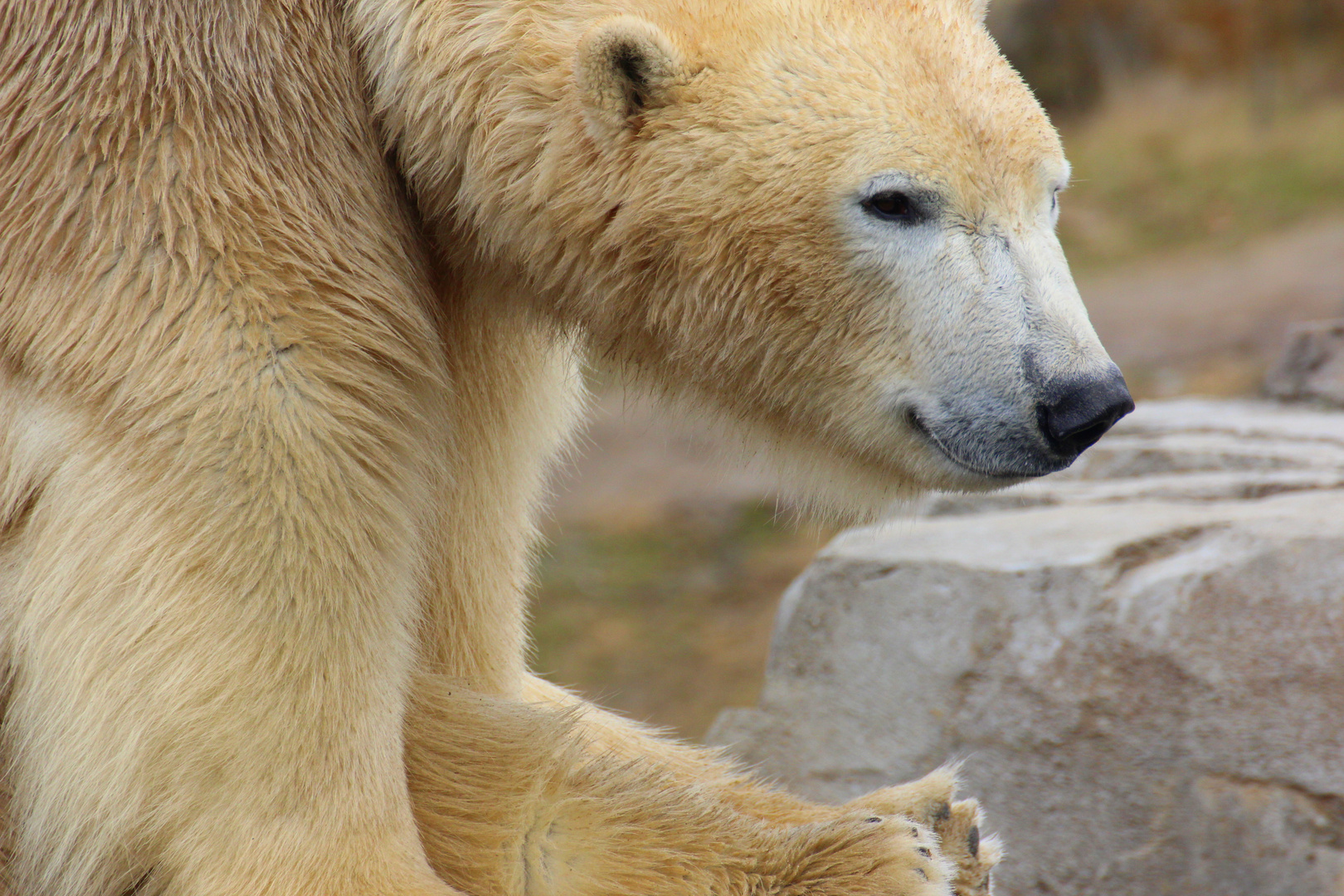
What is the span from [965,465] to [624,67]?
27.9 inches

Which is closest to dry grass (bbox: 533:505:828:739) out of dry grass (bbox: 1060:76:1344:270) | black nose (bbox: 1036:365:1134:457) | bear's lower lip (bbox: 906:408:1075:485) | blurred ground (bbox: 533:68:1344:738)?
blurred ground (bbox: 533:68:1344:738)

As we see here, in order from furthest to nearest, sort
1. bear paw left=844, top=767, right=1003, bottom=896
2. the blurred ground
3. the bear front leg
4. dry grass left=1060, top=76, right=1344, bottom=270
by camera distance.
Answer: dry grass left=1060, top=76, right=1344, bottom=270 → the blurred ground → bear paw left=844, top=767, right=1003, bottom=896 → the bear front leg

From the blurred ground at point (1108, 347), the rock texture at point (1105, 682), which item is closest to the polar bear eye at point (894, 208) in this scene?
the rock texture at point (1105, 682)

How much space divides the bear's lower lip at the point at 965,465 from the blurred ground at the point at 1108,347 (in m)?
1.85

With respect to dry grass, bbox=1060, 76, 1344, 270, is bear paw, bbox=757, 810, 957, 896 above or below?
above

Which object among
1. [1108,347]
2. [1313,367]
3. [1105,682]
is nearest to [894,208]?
[1105,682]

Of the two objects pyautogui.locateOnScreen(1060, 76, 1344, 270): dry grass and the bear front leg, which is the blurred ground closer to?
pyautogui.locateOnScreen(1060, 76, 1344, 270): dry grass

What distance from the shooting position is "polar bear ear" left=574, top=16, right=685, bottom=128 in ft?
5.47

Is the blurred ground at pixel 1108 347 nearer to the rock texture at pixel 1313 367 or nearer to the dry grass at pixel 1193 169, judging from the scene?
the dry grass at pixel 1193 169

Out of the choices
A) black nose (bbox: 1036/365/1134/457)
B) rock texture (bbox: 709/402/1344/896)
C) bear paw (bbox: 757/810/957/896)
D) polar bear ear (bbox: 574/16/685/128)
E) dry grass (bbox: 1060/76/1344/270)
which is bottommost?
dry grass (bbox: 1060/76/1344/270)

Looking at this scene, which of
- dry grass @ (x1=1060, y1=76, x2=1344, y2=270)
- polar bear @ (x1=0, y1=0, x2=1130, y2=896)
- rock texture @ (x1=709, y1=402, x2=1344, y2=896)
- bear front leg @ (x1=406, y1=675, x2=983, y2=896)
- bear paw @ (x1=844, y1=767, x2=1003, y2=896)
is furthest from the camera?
dry grass @ (x1=1060, y1=76, x2=1344, y2=270)

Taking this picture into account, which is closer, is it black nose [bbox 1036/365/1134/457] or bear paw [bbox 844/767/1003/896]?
black nose [bbox 1036/365/1134/457]

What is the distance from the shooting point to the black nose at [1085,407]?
1.69m

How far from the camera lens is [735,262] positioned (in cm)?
176
